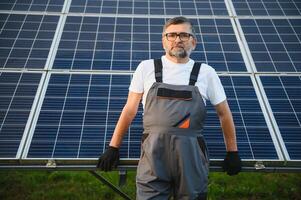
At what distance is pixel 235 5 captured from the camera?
277 inches

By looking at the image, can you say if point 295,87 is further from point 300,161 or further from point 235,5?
point 235,5

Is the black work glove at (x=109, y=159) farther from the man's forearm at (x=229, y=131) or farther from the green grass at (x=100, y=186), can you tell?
the green grass at (x=100, y=186)

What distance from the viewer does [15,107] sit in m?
4.71

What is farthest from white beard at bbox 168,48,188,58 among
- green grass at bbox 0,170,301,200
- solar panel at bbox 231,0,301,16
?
green grass at bbox 0,170,301,200

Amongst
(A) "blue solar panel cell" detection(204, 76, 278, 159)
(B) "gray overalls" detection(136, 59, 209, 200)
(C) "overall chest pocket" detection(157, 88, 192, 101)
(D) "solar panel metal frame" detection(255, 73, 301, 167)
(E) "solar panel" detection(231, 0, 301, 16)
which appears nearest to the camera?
(B) "gray overalls" detection(136, 59, 209, 200)

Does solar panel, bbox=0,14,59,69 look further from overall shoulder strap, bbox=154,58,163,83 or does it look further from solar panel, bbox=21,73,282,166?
overall shoulder strap, bbox=154,58,163,83

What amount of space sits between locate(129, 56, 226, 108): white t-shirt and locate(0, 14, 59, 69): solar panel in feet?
7.20

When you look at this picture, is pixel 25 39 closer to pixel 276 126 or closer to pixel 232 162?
pixel 232 162

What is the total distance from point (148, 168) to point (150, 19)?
150 inches

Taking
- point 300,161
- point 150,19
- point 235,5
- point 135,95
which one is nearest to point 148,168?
point 135,95

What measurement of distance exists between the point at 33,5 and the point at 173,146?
15.7 feet

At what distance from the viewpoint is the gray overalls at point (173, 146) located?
3482 mm

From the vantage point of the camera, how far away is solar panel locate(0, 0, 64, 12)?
6.61 m

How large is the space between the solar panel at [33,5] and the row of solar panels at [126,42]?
0.95 ft
